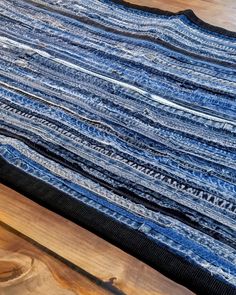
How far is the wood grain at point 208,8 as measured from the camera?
63.9 inches

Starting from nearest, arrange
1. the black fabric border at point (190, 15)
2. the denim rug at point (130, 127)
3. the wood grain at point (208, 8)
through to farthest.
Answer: the denim rug at point (130, 127), the black fabric border at point (190, 15), the wood grain at point (208, 8)

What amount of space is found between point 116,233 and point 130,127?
0.36 metres

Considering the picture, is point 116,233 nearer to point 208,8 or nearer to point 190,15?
point 190,15

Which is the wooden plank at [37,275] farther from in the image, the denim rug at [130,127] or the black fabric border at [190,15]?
the black fabric border at [190,15]

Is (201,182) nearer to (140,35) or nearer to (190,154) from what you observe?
(190,154)

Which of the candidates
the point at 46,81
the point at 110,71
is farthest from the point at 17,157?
the point at 110,71

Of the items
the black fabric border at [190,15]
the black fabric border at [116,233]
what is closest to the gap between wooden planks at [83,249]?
the black fabric border at [116,233]

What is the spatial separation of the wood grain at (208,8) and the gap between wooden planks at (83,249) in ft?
3.46

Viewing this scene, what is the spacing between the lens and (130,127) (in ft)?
3.64

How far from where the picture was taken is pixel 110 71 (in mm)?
1312

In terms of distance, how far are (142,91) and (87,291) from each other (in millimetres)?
657

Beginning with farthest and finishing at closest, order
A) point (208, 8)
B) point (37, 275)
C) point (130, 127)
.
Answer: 1. point (208, 8)
2. point (130, 127)
3. point (37, 275)

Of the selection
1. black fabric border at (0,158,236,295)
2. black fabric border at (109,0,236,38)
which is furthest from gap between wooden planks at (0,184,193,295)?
black fabric border at (109,0,236,38)

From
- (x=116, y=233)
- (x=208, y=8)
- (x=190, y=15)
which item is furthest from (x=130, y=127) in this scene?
(x=208, y=8)
